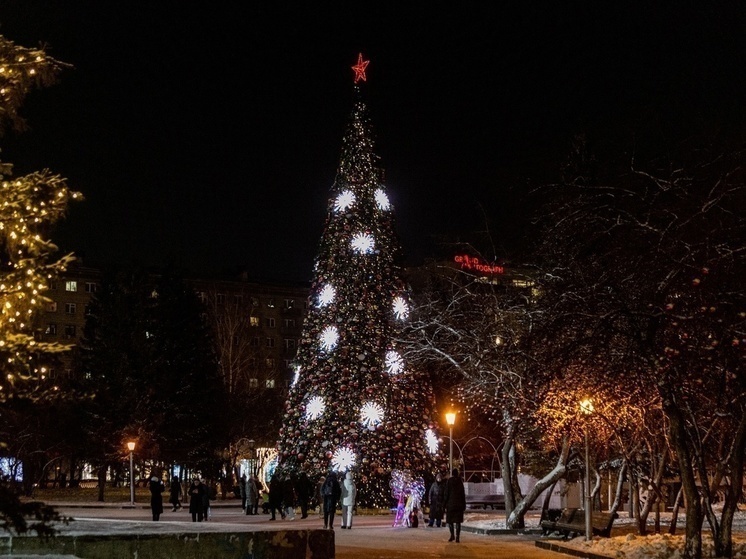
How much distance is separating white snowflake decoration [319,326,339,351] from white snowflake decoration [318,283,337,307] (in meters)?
0.92

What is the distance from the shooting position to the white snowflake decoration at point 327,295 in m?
34.5

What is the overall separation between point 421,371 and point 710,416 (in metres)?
14.0

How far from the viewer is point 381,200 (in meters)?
35.2

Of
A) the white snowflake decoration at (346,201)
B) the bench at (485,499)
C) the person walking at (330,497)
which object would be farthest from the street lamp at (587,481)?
the bench at (485,499)

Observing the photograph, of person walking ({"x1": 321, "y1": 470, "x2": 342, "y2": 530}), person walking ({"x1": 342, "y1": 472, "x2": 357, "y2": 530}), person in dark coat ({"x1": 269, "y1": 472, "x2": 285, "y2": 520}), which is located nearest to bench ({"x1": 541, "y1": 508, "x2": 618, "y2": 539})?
person walking ({"x1": 342, "y1": 472, "x2": 357, "y2": 530})

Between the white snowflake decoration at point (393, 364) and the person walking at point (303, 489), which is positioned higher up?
the white snowflake decoration at point (393, 364)

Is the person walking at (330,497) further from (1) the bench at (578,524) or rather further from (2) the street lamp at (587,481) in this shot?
(2) the street lamp at (587,481)

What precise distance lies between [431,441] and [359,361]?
3.69m

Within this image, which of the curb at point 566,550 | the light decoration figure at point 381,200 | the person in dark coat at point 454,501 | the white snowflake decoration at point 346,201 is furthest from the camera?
the light decoration figure at point 381,200

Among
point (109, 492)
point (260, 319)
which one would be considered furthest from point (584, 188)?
point (260, 319)

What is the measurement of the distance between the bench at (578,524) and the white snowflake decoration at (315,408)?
9743 millimetres

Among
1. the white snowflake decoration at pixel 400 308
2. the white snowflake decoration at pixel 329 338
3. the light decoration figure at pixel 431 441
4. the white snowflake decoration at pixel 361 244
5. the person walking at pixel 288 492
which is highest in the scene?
the white snowflake decoration at pixel 361 244

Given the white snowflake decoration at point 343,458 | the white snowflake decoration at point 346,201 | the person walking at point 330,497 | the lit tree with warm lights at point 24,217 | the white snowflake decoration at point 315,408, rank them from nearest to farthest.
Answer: the lit tree with warm lights at point 24,217, the person walking at point 330,497, the white snowflake decoration at point 343,458, the white snowflake decoration at point 315,408, the white snowflake decoration at point 346,201

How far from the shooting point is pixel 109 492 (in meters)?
63.2
